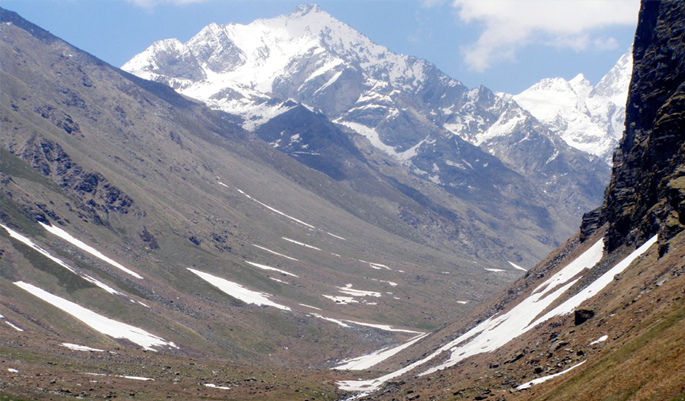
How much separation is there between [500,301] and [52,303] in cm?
10325

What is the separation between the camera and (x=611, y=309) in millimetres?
78438

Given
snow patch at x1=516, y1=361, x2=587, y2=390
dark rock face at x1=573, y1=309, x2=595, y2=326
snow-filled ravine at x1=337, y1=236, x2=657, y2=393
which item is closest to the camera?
snow patch at x1=516, y1=361, x2=587, y2=390

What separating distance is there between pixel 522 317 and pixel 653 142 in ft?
114

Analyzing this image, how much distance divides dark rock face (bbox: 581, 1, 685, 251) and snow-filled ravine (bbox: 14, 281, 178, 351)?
3925 inches

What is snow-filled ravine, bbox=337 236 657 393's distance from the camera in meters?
105

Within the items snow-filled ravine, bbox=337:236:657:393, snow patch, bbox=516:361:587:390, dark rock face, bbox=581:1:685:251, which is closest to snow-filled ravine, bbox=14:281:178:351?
snow-filled ravine, bbox=337:236:657:393

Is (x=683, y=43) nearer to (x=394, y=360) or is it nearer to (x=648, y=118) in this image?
(x=648, y=118)

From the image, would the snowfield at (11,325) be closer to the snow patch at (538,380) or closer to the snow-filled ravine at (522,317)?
the snow-filled ravine at (522,317)

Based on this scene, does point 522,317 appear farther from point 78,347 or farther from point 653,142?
point 78,347

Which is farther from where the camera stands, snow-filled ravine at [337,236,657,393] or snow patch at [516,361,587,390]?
snow-filled ravine at [337,236,657,393]

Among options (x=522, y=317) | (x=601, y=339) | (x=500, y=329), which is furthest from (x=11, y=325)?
(x=601, y=339)

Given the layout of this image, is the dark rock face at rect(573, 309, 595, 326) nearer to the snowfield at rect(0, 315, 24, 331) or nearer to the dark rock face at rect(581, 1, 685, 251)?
the dark rock face at rect(581, 1, 685, 251)

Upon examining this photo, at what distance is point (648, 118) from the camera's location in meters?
125

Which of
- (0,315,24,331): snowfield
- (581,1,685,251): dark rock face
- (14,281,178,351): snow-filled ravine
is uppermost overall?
(581,1,685,251): dark rock face
